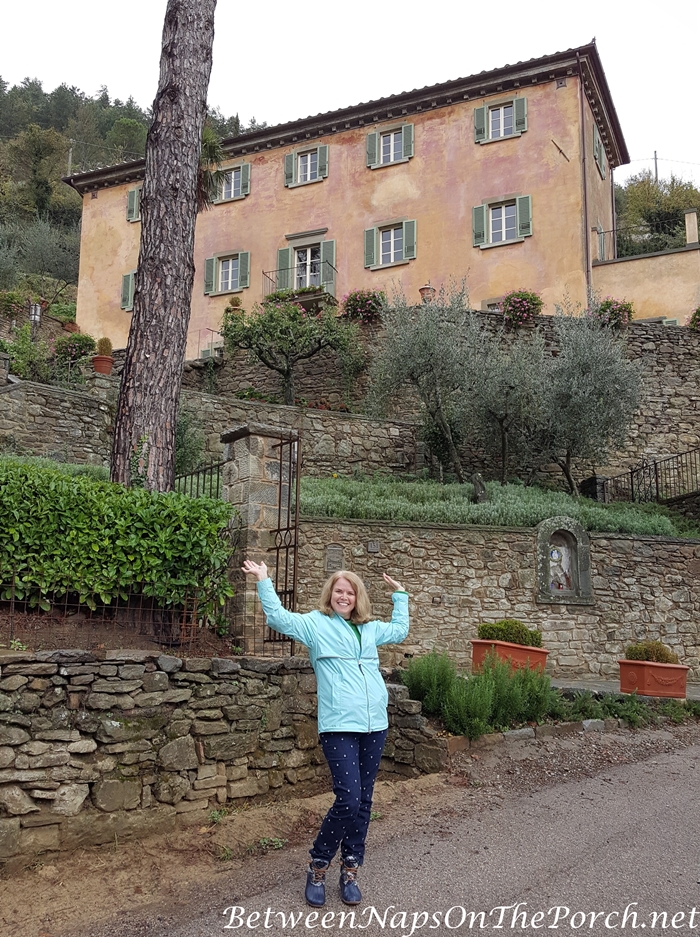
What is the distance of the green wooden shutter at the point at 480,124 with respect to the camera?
2259 centimetres

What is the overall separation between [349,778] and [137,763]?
70.3 inches

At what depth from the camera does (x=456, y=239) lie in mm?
22484

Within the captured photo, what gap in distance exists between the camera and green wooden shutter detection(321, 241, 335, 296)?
23.4 meters

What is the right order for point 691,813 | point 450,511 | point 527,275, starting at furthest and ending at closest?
point 527,275, point 450,511, point 691,813

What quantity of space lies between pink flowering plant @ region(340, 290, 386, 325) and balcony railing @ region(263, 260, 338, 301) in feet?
11.3

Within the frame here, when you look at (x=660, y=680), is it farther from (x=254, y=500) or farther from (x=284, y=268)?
(x=284, y=268)

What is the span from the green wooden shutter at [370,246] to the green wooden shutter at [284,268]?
2445 millimetres

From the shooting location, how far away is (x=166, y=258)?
28.1 ft

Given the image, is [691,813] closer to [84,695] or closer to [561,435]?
[84,695]

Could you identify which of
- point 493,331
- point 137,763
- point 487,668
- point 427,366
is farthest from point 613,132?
point 137,763

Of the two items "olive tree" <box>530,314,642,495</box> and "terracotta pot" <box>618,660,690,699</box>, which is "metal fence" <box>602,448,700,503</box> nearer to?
"olive tree" <box>530,314,642,495</box>

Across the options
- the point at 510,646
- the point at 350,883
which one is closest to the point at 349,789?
the point at 350,883

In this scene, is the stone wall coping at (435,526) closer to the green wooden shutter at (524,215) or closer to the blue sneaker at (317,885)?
the blue sneaker at (317,885)

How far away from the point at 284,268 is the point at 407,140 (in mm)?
5143
